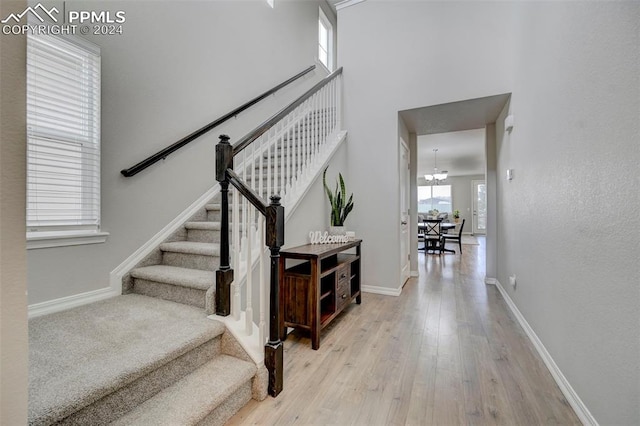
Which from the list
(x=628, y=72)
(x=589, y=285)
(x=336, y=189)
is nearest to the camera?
(x=628, y=72)

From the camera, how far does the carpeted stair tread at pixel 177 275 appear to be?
1916 millimetres

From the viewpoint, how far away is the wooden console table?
88.5 inches

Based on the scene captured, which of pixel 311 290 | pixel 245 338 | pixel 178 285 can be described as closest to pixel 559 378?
pixel 311 290

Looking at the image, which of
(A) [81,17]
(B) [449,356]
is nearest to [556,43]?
(B) [449,356]

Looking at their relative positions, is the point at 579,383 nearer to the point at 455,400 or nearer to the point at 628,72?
the point at 455,400

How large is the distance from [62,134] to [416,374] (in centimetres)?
288

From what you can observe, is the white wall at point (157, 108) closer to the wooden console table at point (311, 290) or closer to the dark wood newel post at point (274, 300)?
the wooden console table at point (311, 290)

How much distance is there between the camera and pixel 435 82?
348 cm

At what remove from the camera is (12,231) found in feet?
1.89

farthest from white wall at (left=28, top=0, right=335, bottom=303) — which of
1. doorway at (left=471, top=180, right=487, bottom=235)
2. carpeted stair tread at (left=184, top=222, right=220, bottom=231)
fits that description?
doorway at (left=471, top=180, right=487, bottom=235)

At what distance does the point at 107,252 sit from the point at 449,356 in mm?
2718

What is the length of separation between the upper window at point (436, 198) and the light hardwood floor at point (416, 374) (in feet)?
34.5

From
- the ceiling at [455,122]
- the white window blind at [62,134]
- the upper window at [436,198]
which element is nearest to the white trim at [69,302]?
the white window blind at [62,134]

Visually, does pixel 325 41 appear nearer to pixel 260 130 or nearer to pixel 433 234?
pixel 260 130
